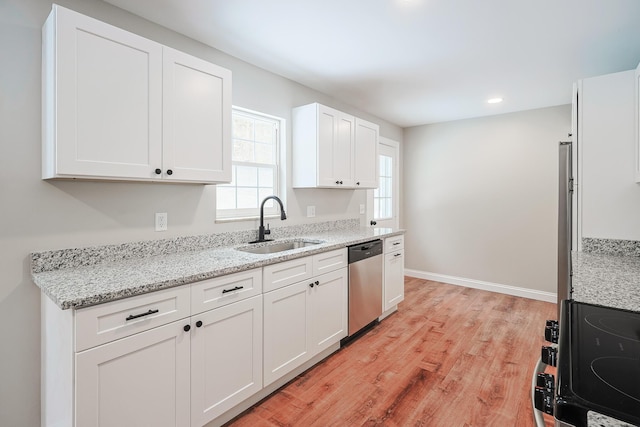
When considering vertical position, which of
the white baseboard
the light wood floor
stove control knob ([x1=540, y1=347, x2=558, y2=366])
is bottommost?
the light wood floor

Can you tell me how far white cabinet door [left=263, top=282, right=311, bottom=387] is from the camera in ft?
6.58

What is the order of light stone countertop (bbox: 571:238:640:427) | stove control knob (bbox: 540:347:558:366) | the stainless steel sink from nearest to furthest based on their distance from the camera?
stove control knob (bbox: 540:347:558:366) → light stone countertop (bbox: 571:238:640:427) → the stainless steel sink

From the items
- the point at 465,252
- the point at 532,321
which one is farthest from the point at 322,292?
the point at 465,252

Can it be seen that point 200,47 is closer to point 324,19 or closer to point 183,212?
point 324,19

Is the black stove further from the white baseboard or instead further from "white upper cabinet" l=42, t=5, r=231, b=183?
the white baseboard

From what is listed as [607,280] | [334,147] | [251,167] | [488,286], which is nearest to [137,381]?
[251,167]

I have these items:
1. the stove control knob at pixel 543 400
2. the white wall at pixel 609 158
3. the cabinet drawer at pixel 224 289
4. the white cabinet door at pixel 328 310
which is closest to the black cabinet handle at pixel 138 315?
the cabinet drawer at pixel 224 289

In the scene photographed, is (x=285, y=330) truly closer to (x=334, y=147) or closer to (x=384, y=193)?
(x=334, y=147)

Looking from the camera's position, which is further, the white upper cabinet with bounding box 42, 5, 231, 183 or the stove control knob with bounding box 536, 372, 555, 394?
the white upper cabinet with bounding box 42, 5, 231, 183

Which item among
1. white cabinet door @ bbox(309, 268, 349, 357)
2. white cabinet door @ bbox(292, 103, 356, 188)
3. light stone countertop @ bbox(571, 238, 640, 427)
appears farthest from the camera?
white cabinet door @ bbox(292, 103, 356, 188)

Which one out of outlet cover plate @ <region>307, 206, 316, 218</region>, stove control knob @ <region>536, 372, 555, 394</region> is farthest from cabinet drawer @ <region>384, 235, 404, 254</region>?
stove control knob @ <region>536, 372, 555, 394</region>

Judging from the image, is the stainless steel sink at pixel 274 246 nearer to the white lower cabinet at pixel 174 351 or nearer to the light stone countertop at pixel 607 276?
the white lower cabinet at pixel 174 351

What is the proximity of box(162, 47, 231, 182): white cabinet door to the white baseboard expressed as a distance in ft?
12.7

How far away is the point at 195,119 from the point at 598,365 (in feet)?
→ 6.88
